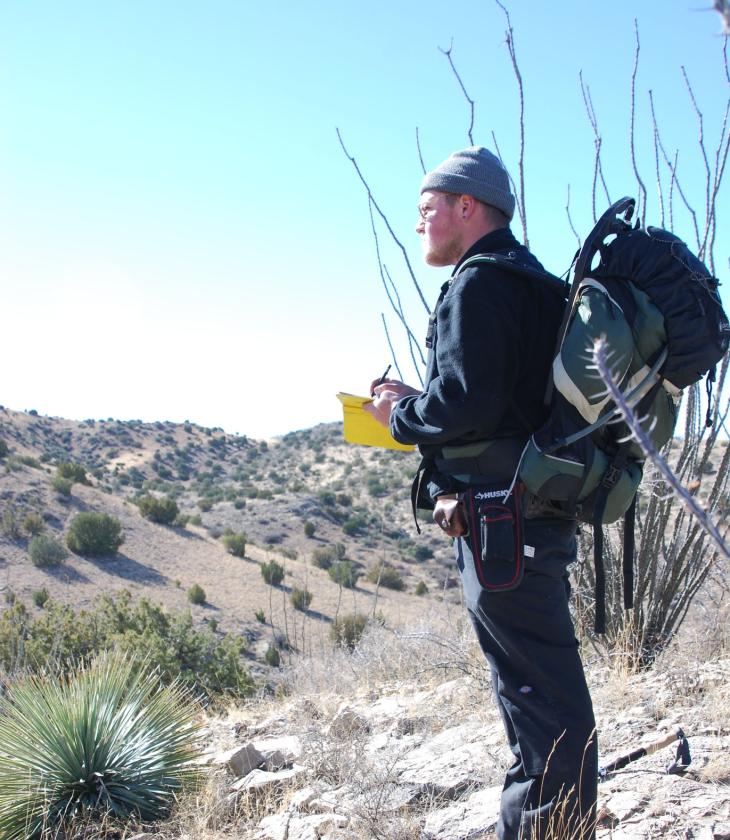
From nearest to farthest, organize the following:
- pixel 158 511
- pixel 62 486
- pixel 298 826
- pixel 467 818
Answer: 1. pixel 467 818
2. pixel 298 826
3. pixel 62 486
4. pixel 158 511

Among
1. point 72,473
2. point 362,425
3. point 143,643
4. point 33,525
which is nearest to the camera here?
point 362,425

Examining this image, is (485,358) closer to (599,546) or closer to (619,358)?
(619,358)

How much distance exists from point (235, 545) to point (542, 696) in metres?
25.7

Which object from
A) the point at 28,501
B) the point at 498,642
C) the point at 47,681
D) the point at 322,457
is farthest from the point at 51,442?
the point at 498,642

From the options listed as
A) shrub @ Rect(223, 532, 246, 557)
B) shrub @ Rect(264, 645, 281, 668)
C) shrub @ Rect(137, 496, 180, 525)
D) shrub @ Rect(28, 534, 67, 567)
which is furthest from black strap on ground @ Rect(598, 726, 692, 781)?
shrub @ Rect(137, 496, 180, 525)

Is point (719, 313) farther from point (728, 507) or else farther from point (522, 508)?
point (728, 507)

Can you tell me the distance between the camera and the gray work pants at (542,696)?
2256 mm

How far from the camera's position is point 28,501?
2522 cm

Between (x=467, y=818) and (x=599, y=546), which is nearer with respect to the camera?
(x=599, y=546)

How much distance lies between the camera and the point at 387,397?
269 cm

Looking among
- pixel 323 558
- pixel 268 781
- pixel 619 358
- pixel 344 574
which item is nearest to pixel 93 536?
pixel 344 574

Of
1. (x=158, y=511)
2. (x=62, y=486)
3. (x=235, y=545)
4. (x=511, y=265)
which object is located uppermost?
(x=62, y=486)

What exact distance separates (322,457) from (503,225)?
47.7 m

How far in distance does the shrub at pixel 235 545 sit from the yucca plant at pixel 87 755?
2282cm
